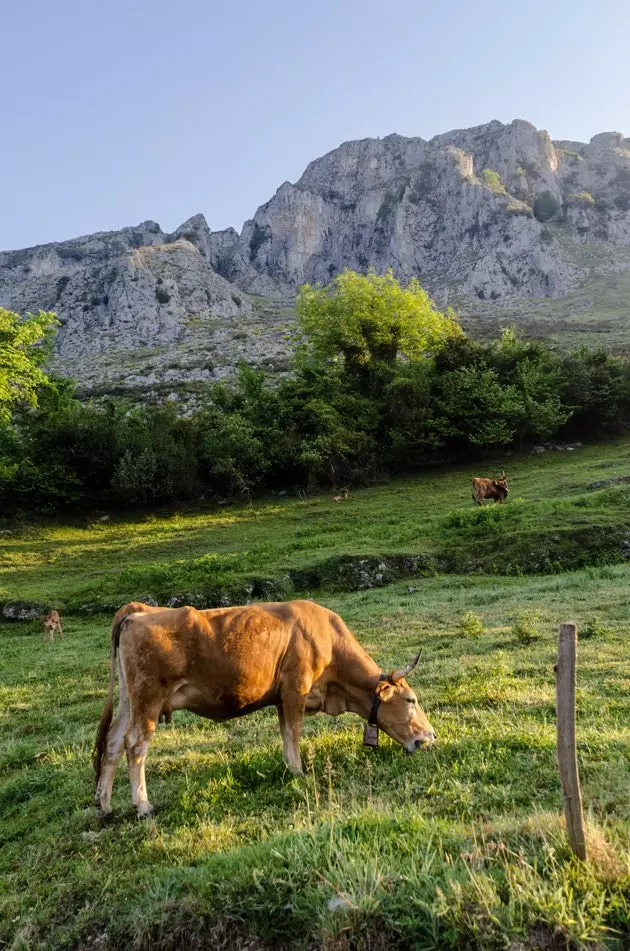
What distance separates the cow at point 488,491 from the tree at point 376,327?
809 inches

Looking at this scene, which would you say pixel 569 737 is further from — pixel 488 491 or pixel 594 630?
pixel 488 491

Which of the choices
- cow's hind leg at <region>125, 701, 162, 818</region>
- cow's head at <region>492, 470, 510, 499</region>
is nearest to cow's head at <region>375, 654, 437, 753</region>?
cow's hind leg at <region>125, 701, 162, 818</region>

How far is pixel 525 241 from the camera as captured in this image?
141m

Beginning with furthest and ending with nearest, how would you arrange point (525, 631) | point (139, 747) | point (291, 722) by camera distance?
1. point (525, 631)
2. point (291, 722)
3. point (139, 747)

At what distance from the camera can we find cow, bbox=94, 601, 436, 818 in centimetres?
540

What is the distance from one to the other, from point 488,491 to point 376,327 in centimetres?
2358

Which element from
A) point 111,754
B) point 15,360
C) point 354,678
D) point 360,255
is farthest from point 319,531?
point 360,255

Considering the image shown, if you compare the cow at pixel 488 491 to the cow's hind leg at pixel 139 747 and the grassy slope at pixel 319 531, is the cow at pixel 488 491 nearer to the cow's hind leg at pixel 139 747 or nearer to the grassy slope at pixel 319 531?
the grassy slope at pixel 319 531

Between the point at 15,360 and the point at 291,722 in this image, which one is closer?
the point at 291,722

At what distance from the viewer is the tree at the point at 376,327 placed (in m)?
45.3

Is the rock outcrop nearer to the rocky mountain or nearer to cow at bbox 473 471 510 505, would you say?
the rocky mountain

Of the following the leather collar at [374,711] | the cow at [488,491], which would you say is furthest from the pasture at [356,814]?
the cow at [488,491]

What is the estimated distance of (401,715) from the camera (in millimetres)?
6207

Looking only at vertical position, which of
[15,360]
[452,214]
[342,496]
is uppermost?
[452,214]
